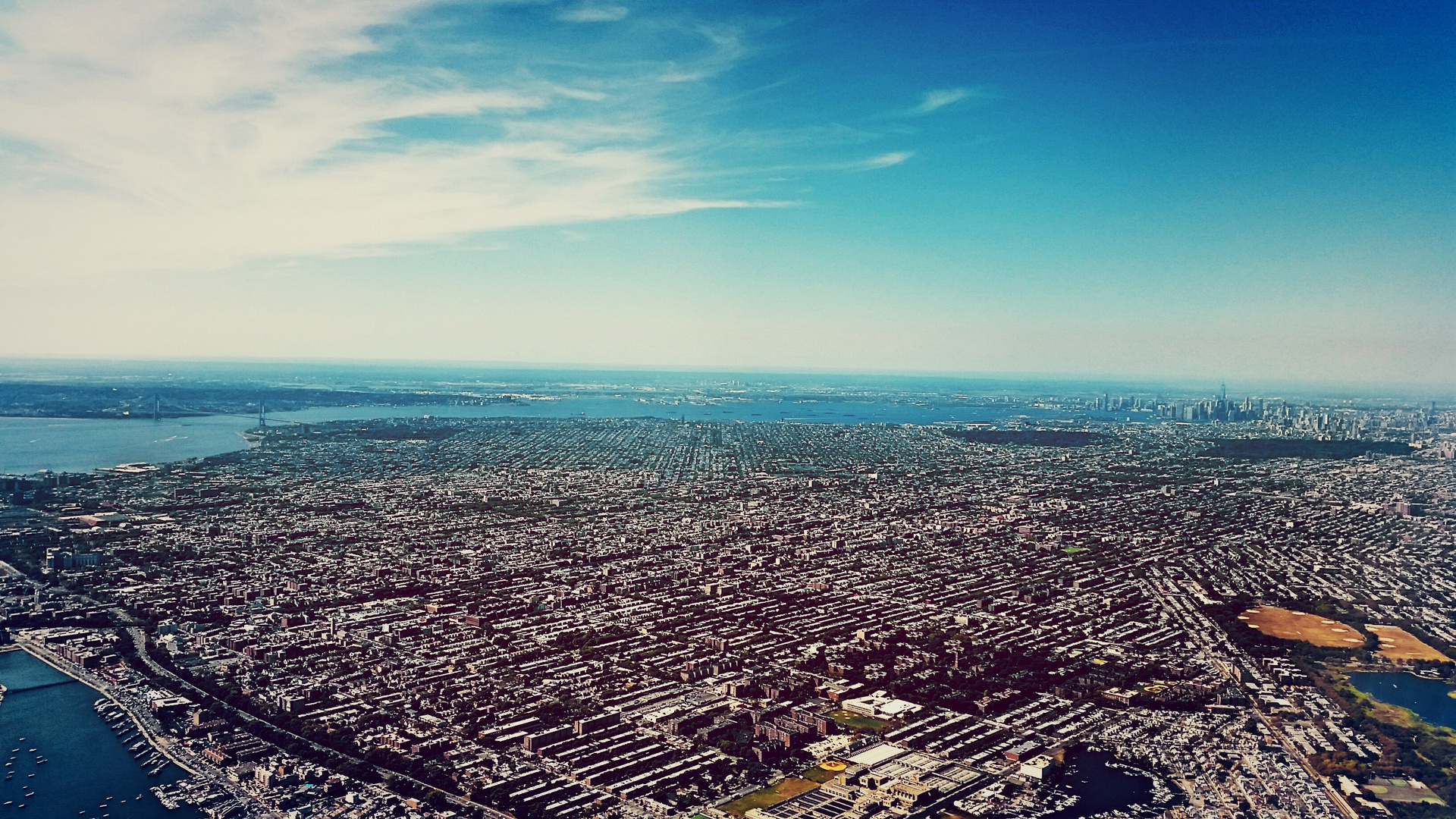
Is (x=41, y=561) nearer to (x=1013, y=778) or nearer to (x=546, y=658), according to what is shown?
(x=546, y=658)

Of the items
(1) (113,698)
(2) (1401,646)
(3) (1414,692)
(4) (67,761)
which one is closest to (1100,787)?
(3) (1414,692)

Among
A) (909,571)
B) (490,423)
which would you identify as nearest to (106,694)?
(909,571)

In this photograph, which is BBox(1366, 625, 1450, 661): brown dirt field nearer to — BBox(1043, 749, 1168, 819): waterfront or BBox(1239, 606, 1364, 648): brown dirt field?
BBox(1239, 606, 1364, 648): brown dirt field

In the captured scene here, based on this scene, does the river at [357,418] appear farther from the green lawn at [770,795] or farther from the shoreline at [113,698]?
the green lawn at [770,795]

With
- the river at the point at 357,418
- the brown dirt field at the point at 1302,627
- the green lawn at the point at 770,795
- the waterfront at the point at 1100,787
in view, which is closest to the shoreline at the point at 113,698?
the green lawn at the point at 770,795

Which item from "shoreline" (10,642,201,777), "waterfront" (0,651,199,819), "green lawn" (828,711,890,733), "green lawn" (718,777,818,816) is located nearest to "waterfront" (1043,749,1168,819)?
"green lawn" (828,711,890,733)
